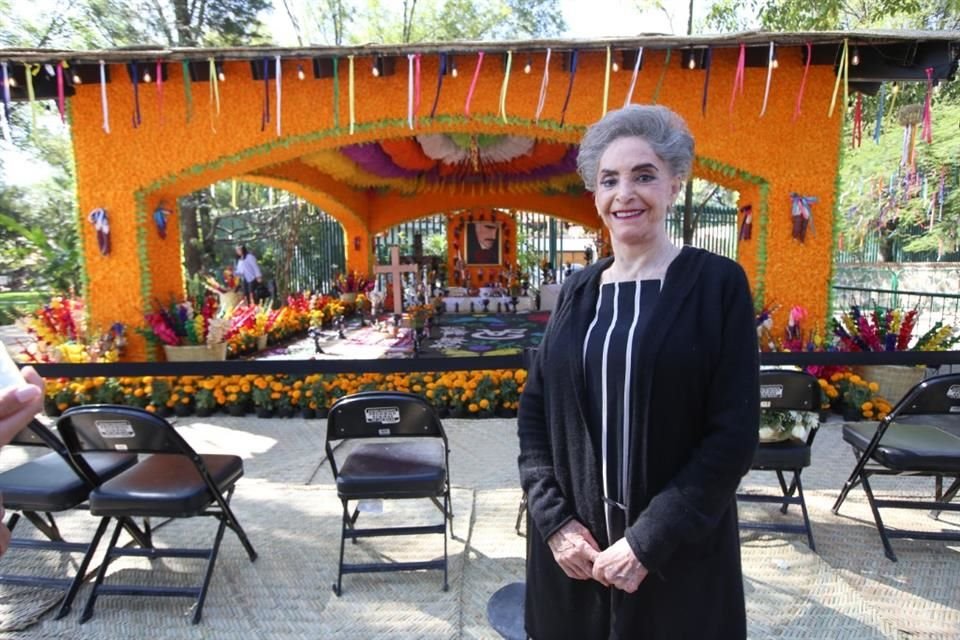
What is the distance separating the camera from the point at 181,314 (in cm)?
609

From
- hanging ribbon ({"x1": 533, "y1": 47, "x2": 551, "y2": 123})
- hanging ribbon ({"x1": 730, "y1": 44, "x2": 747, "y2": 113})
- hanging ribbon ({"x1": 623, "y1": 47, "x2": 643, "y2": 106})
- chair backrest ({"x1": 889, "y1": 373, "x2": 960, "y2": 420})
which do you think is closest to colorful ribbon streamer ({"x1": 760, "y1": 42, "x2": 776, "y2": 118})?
hanging ribbon ({"x1": 730, "y1": 44, "x2": 747, "y2": 113})

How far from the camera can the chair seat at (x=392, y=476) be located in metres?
2.48

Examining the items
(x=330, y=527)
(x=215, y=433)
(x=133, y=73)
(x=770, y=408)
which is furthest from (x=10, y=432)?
(x=133, y=73)

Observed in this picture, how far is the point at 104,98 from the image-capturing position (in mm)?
5383

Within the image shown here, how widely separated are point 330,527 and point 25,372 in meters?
2.32

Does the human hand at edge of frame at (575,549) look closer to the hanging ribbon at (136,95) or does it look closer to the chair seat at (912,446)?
the chair seat at (912,446)

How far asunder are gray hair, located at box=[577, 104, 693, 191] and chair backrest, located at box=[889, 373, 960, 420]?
212 centimetres

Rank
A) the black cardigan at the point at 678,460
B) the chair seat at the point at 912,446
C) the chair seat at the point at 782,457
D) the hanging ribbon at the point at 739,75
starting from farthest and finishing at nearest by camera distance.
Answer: the hanging ribbon at the point at 739,75, the chair seat at the point at 782,457, the chair seat at the point at 912,446, the black cardigan at the point at 678,460

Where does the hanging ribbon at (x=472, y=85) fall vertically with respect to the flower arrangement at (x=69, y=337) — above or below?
above

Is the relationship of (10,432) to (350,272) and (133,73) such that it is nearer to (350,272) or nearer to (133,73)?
(133,73)

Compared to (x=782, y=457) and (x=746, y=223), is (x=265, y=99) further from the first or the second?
(x=782, y=457)

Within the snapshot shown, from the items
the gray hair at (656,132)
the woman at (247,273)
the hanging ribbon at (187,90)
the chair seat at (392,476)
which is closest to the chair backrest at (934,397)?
the gray hair at (656,132)

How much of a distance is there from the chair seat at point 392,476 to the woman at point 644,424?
42.5 inches

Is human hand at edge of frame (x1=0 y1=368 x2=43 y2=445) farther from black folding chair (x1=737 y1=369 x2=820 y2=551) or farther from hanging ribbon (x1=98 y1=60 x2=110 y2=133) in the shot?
hanging ribbon (x1=98 y1=60 x2=110 y2=133)
